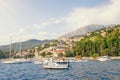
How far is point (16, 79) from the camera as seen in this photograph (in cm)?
6862

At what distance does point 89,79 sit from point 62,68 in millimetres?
36124

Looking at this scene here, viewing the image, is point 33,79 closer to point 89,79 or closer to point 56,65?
point 89,79

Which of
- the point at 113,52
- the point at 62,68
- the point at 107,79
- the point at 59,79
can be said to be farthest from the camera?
the point at 113,52

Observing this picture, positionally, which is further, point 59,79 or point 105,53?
point 105,53

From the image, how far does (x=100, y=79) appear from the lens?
6231cm

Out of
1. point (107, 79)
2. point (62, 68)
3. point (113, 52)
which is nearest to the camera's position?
point (107, 79)

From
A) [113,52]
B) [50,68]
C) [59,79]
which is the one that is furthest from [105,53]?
[59,79]

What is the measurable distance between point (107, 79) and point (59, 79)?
11.6 m

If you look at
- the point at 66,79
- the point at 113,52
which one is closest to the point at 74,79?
the point at 66,79

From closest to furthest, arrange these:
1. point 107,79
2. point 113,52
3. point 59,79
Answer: point 107,79 → point 59,79 → point 113,52

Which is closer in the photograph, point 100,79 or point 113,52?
point 100,79

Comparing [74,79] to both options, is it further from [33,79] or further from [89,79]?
[33,79]

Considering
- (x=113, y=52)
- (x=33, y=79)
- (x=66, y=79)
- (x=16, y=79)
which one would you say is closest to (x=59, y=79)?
(x=66, y=79)

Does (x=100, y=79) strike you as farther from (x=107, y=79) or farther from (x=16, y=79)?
Result: (x=16, y=79)
